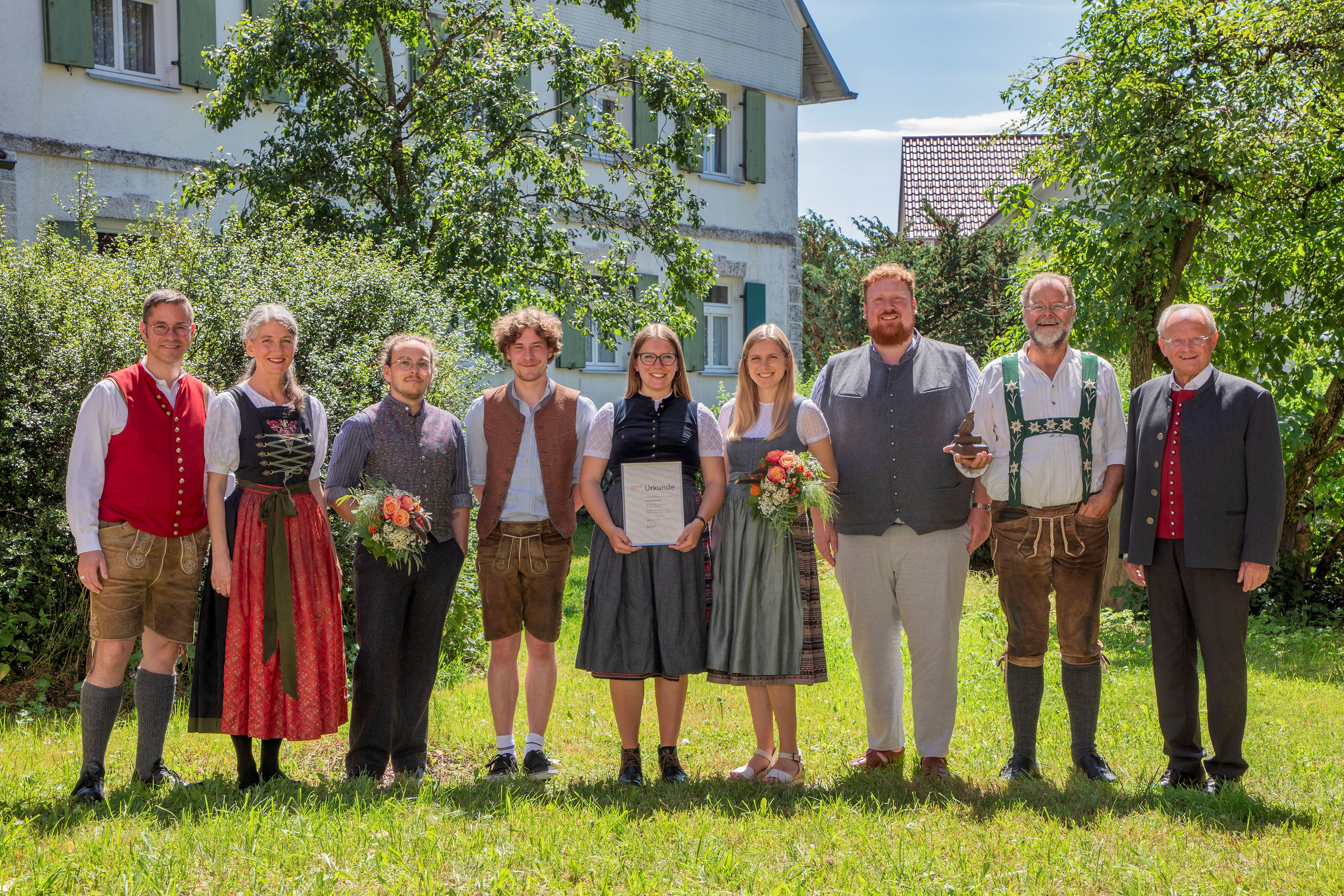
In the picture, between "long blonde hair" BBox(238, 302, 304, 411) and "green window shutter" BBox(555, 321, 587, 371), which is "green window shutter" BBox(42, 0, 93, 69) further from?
"long blonde hair" BBox(238, 302, 304, 411)

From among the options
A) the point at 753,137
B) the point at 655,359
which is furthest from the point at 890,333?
the point at 753,137

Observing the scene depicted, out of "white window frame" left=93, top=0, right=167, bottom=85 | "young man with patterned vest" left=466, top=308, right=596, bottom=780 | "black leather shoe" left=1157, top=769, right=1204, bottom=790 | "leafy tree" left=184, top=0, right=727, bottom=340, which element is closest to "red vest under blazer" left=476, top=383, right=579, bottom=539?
"young man with patterned vest" left=466, top=308, right=596, bottom=780

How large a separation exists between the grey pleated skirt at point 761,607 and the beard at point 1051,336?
1320 mm

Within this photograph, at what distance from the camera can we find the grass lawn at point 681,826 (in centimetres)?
379

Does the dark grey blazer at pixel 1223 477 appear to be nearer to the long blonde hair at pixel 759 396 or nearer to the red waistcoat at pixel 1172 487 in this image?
the red waistcoat at pixel 1172 487

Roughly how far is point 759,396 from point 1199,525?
198cm

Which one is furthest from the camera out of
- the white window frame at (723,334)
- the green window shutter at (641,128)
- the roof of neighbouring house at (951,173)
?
the roof of neighbouring house at (951,173)

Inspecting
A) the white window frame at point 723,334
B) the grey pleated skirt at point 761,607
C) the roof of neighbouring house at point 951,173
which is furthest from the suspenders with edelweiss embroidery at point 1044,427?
the roof of neighbouring house at point 951,173

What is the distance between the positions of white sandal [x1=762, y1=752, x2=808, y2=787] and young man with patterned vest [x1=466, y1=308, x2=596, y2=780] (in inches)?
39.8

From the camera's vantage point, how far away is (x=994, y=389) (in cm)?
513

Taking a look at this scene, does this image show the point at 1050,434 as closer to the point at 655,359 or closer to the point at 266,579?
the point at 655,359

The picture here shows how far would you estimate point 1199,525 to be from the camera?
4.79m

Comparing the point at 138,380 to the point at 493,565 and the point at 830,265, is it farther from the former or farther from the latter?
the point at 830,265

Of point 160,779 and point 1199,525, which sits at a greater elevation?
point 1199,525
